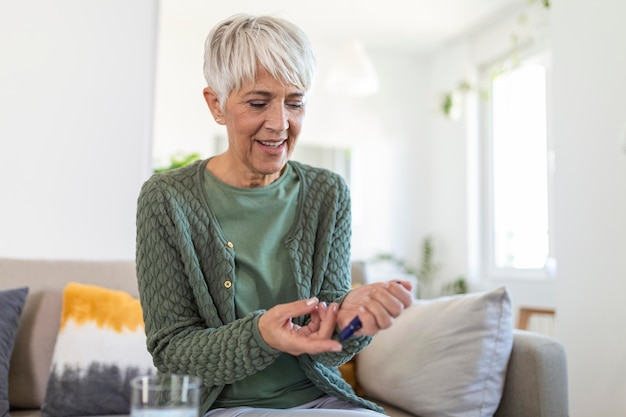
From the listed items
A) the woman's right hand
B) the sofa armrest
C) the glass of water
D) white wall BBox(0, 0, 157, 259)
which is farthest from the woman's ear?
white wall BBox(0, 0, 157, 259)

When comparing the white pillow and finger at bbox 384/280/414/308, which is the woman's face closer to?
finger at bbox 384/280/414/308

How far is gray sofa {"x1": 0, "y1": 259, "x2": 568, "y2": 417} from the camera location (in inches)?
58.8

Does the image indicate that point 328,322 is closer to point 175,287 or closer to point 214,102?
point 175,287

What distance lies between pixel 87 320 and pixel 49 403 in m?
0.24

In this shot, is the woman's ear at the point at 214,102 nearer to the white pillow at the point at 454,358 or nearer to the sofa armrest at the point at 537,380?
the white pillow at the point at 454,358

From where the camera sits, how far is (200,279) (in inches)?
44.5

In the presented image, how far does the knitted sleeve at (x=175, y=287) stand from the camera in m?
1.05

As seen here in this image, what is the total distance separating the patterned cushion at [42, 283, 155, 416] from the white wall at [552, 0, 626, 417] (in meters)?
1.42

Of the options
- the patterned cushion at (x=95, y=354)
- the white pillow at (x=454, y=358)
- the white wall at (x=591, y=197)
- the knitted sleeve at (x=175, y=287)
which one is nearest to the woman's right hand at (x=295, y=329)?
the knitted sleeve at (x=175, y=287)

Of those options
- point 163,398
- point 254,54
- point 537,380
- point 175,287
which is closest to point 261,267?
point 175,287

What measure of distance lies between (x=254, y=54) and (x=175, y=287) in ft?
1.50

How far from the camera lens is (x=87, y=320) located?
176 cm

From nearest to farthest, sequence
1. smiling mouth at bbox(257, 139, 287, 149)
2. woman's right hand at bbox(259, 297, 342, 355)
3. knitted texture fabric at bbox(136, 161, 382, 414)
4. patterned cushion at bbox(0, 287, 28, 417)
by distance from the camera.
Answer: woman's right hand at bbox(259, 297, 342, 355), knitted texture fabric at bbox(136, 161, 382, 414), smiling mouth at bbox(257, 139, 287, 149), patterned cushion at bbox(0, 287, 28, 417)

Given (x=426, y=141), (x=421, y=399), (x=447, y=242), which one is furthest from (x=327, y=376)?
(x=426, y=141)
